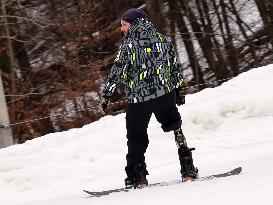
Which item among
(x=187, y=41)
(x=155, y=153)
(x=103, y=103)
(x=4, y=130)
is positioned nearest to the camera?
(x=103, y=103)

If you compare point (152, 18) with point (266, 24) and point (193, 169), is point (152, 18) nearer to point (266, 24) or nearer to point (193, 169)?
point (266, 24)

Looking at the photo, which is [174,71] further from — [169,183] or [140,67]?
Answer: [169,183]

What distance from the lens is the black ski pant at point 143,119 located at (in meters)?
5.09

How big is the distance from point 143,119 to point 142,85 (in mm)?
304

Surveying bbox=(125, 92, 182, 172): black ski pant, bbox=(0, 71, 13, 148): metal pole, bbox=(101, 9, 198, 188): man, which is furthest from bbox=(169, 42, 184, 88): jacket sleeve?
bbox=(0, 71, 13, 148): metal pole

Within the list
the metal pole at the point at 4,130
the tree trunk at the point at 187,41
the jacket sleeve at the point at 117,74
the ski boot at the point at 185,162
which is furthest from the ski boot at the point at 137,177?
the tree trunk at the point at 187,41

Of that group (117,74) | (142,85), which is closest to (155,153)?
(142,85)

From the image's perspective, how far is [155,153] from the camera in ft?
22.0

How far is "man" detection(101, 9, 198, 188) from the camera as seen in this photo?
16.4ft

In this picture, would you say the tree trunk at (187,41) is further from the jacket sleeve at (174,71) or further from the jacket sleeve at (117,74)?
the jacket sleeve at (117,74)

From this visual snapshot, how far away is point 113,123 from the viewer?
7.79 meters

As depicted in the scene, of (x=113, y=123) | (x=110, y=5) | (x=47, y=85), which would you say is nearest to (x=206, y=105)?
(x=113, y=123)

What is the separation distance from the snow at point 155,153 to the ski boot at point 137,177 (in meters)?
0.22

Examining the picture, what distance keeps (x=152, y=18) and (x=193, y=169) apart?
13.5m
